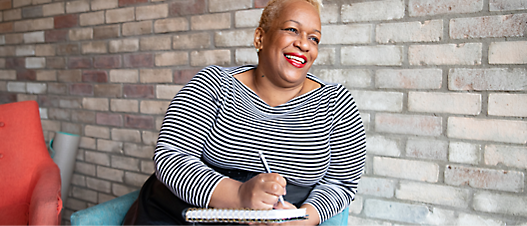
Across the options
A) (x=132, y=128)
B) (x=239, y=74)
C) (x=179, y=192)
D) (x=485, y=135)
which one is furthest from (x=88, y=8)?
(x=485, y=135)

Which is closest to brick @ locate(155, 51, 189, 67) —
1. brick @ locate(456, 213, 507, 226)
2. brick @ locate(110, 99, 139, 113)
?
brick @ locate(110, 99, 139, 113)

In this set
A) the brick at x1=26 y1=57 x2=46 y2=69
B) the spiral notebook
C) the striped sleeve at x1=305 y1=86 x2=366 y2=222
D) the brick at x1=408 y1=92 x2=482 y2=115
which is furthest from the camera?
the brick at x1=26 y1=57 x2=46 y2=69

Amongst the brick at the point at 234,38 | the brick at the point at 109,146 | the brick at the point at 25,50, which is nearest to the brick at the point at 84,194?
the brick at the point at 109,146

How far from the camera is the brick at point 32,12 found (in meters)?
2.18

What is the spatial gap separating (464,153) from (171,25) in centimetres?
155

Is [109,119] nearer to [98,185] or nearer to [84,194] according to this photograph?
[98,185]

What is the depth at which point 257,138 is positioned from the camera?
995 mm

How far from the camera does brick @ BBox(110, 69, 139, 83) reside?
6.18ft

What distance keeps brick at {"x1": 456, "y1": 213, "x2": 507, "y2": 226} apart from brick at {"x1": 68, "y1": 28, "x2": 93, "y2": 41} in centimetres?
225

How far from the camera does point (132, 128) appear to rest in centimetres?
191

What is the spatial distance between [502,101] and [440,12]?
404 mm

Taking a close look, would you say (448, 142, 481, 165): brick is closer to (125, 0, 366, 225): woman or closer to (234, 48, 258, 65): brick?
(125, 0, 366, 225): woman

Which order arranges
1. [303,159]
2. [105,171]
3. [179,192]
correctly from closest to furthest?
[179,192]
[303,159]
[105,171]

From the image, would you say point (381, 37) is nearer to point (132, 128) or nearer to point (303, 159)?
point (303, 159)
